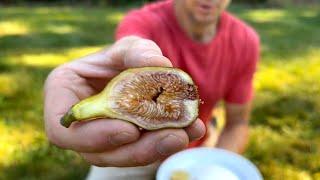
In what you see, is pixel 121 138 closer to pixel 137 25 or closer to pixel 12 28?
pixel 137 25

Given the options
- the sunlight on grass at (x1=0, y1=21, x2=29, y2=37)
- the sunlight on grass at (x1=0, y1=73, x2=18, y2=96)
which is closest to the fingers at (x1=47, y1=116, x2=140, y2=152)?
the sunlight on grass at (x1=0, y1=73, x2=18, y2=96)

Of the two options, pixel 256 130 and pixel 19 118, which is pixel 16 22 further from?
pixel 256 130

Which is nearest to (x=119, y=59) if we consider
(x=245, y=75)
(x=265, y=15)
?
(x=245, y=75)

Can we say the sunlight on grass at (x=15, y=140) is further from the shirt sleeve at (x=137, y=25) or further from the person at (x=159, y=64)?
the shirt sleeve at (x=137, y=25)

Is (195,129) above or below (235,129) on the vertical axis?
above

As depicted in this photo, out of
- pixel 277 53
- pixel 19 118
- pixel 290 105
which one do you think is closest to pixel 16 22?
pixel 19 118

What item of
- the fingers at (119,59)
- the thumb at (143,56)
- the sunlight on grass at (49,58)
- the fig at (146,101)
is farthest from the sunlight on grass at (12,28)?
the fig at (146,101)

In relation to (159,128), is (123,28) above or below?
below
